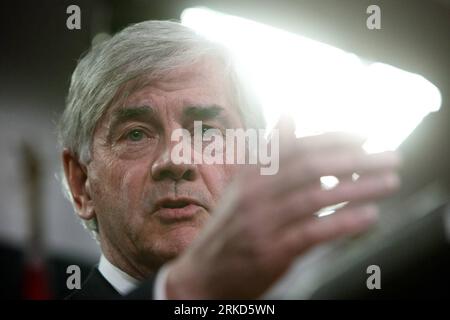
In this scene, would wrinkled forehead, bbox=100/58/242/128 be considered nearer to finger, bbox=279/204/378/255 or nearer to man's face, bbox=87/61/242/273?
man's face, bbox=87/61/242/273

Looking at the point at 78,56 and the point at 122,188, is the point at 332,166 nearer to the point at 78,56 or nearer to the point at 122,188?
the point at 122,188

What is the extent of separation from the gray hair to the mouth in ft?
0.61

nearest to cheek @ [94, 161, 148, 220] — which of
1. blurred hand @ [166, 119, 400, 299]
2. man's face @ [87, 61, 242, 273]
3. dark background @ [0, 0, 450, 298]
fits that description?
man's face @ [87, 61, 242, 273]

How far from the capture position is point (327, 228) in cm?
45

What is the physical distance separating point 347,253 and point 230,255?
1012 mm

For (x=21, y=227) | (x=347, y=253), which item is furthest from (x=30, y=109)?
(x=347, y=253)

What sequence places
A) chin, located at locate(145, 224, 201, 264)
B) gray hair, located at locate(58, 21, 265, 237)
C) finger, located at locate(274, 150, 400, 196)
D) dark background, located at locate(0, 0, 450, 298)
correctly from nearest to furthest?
finger, located at locate(274, 150, 400, 196) → chin, located at locate(145, 224, 201, 264) → gray hair, located at locate(58, 21, 265, 237) → dark background, located at locate(0, 0, 450, 298)

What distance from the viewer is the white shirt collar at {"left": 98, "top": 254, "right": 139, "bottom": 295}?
2.87 ft

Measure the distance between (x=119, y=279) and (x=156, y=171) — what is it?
6.7 inches

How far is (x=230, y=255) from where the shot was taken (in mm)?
486

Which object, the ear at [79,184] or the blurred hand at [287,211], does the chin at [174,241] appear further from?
the blurred hand at [287,211]

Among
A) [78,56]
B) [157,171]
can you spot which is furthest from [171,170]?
[78,56]

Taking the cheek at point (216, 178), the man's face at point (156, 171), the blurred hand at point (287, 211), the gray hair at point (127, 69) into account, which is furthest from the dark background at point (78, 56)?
the blurred hand at point (287, 211)

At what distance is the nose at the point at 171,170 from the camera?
795 mm
